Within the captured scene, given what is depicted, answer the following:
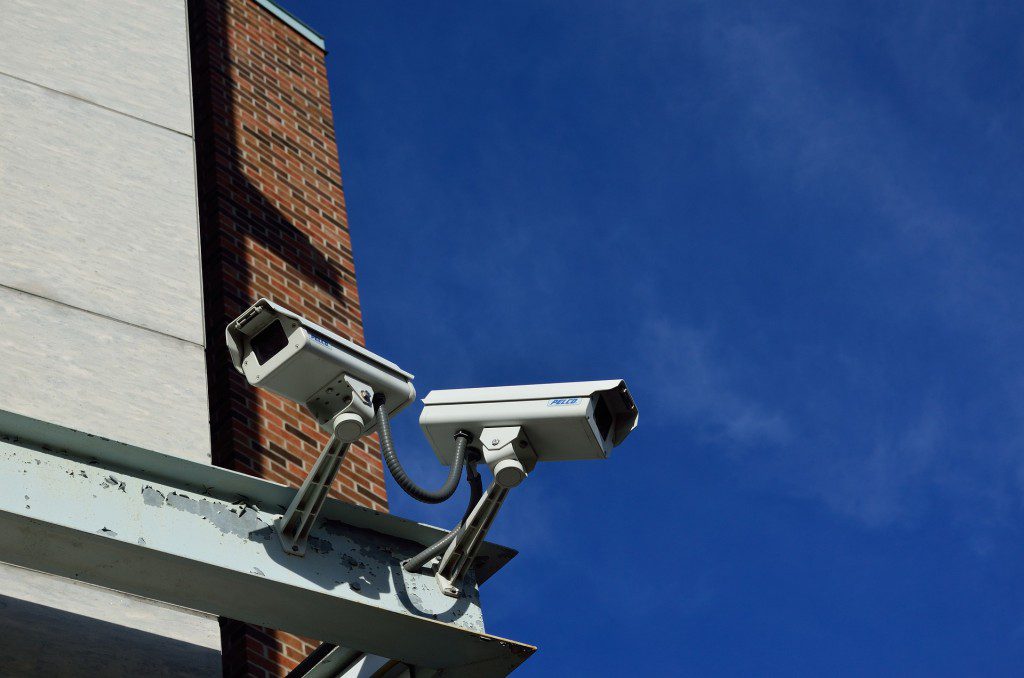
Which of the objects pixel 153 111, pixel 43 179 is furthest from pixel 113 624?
pixel 153 111

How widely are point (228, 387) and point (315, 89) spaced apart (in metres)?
3.98

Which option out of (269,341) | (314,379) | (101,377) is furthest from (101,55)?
(314,379)

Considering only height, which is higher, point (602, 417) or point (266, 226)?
point (266, 226)

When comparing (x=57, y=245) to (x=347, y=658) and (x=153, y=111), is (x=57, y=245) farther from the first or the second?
(x=347, y=658)

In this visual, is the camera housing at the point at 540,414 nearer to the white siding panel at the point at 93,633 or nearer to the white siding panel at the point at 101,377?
the white siding panel at the point at 93,633

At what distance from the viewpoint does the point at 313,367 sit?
126 inches

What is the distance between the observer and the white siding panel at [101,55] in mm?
6121

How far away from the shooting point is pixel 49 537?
3.06 metres

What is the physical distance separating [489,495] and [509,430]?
18 cm

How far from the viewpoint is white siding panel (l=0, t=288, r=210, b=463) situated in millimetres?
4449

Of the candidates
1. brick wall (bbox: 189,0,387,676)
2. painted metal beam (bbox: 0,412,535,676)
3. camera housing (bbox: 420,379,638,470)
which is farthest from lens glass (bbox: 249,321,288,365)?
brick wall (bbox: 189,0,387,676)

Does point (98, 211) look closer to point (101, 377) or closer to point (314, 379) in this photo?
point (101, 377)

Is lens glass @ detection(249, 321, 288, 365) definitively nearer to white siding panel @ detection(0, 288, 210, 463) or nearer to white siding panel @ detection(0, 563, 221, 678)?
white siding panel @ detection(0, 563, 221, 678)

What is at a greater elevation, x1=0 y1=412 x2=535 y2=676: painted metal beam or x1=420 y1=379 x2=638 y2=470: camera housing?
x1=420 y1=379 x2=638 y2=470: camera housing
